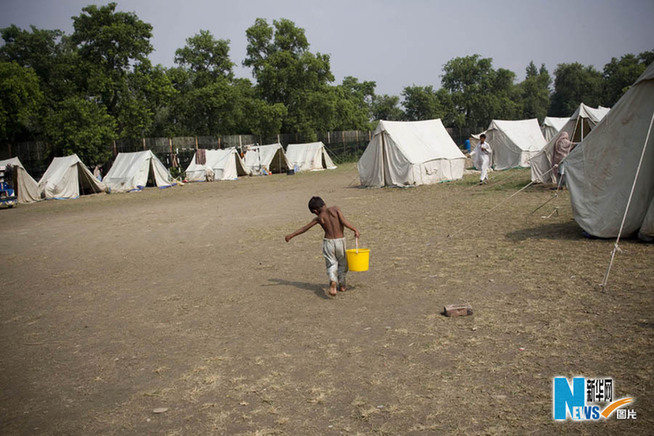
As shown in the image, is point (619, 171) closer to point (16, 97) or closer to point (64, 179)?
point (64, 179)

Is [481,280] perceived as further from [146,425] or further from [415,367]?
[146,425]

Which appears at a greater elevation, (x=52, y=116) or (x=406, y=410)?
(x=52, y=116)

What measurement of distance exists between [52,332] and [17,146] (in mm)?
29813

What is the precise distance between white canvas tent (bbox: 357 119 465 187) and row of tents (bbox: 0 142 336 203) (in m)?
13.1

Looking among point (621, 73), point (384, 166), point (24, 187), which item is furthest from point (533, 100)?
point (24, 187)

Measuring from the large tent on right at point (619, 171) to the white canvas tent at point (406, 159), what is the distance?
34.4 ft

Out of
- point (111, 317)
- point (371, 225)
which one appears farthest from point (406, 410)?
point (371, 225)

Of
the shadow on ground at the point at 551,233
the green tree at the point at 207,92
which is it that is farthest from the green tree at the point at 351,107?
the shadow on ground at the point at 551,233

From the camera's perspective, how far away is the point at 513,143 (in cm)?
2419

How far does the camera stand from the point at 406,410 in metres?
3.07

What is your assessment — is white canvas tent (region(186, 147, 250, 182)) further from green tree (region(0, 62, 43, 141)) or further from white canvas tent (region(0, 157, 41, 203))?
green tree (region(0, 62, 43, 141))

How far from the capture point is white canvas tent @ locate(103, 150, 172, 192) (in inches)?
1001

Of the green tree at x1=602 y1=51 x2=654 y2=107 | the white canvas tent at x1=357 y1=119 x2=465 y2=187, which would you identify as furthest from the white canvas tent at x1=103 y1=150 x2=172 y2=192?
the green tree at x1=602 y1=51 x2=654 y2=107

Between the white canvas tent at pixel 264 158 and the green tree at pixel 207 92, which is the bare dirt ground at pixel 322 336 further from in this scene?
the green tree at pixel 207 92
